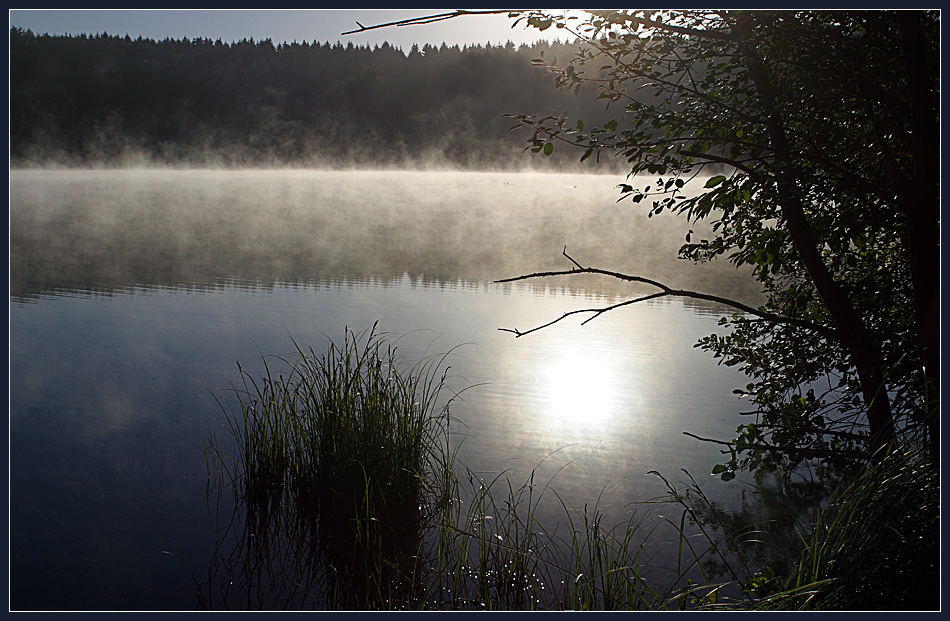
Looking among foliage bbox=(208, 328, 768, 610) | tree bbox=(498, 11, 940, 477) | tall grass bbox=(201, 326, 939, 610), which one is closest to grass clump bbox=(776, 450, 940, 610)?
tall grass bbox=(201, 326, 939, 610)

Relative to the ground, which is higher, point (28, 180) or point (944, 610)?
point (28, 180)

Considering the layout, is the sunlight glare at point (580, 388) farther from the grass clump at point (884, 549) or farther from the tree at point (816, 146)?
the grass clump at point (884, 549)

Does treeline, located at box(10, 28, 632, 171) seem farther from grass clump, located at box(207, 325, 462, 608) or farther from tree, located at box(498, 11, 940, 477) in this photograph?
grass clump, located at box(207, 325, 462, 608)

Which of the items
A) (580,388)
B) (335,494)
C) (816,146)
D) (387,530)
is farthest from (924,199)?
(580,388)

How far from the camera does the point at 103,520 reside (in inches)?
123

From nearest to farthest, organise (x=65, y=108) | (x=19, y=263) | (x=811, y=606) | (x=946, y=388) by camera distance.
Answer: (x=811, y=606) → (x=946, y=388) → (x=19, y=263) → (x=65, y=108)

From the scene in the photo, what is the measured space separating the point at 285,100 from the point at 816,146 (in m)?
11.5

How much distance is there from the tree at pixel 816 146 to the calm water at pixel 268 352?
985mm

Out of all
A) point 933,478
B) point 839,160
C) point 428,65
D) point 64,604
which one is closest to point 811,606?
point 933,478

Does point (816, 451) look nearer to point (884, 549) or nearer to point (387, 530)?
point (884, 549)

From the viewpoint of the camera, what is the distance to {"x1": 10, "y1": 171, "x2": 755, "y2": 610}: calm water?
10.1 ft

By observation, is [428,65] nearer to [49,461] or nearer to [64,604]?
[49,461]

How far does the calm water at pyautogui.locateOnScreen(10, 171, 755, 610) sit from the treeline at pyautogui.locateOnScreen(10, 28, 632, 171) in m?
1.61

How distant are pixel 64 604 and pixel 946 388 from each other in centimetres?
290
